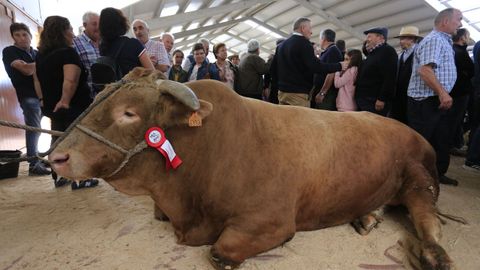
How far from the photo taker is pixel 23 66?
13.3 ft

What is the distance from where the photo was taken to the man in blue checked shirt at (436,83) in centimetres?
323

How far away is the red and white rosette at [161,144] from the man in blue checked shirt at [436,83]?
279 centimetres

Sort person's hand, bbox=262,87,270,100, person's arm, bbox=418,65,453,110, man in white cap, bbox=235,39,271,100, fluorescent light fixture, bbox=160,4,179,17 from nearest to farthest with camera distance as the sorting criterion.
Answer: person's arm, bbox=418,65,453,110
man in white cap, bbox=235,39,271,100
person's hand, bbox=262,87,270,100
fluorescent light fixture, bbox=160,4,179,17

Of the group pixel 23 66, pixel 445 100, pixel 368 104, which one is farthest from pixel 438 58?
pixel 23 66

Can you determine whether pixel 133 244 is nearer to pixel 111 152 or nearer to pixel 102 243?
pixel 102 243

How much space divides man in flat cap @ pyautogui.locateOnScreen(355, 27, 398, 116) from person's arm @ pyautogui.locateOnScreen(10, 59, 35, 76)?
168 inches

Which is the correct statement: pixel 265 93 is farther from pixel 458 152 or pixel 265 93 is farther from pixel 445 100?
pixel 458 152

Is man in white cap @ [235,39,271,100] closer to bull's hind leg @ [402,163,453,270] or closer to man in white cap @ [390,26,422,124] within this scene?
man in white cap @ [390,26,422,124]

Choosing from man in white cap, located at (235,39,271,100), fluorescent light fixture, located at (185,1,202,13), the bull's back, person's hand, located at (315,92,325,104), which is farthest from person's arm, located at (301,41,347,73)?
fluorescent light fixture, located at (185,1,202,13)

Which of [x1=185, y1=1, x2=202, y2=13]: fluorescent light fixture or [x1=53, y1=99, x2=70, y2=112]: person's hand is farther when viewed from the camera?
[x1=185, y1=1, x2=202, y2=13]: fluorescent light fixture

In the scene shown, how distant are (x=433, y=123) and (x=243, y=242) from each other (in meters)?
2.70

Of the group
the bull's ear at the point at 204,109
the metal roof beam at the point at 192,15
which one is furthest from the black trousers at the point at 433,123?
the metal roof beam at the point at 192,15

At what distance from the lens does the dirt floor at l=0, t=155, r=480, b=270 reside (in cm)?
194

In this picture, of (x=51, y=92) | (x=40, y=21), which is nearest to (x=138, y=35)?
(x=51, y=92)
